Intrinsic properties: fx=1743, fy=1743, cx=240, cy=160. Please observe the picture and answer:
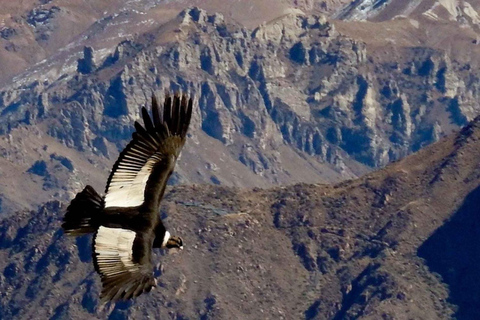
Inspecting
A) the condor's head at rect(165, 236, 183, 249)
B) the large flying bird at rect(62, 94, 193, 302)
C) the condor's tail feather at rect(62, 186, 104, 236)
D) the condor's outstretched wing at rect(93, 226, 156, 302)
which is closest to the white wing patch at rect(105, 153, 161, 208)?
the large flying bird at rect(62, 94, 193, 302)

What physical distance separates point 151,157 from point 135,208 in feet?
6.13

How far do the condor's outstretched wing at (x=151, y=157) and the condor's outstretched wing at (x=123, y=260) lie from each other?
0.90 meters

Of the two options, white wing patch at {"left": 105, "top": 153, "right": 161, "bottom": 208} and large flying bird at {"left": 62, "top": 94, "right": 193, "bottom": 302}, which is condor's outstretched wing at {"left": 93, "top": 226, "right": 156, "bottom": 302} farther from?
white wing patch at {"left": 105, "top": 153, "right": 161, "bottom": 208}

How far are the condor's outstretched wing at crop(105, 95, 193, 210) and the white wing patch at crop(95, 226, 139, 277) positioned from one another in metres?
0.86

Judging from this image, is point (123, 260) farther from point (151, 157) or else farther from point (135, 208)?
point (151, 157)

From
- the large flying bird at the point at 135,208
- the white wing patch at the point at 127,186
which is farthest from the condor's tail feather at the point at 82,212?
the white wing patch at the point at 127,186

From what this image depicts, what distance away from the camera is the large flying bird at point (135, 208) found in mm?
38688

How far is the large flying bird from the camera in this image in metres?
38.7

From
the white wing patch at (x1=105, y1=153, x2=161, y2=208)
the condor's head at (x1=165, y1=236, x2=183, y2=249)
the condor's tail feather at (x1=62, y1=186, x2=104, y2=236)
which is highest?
the white wing patch at (x1=105, y1=153, x2=161, y2=208)

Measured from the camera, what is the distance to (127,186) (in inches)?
1555

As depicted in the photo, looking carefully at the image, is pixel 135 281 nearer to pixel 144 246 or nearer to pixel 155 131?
pixel 144 246

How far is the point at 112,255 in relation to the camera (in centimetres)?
3875

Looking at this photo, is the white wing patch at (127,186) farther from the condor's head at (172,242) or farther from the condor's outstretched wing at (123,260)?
the condor's head at (172,242)

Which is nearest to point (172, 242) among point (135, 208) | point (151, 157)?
point (135, 208)
